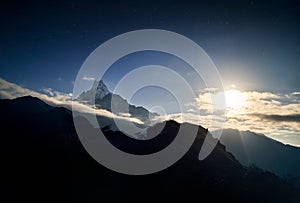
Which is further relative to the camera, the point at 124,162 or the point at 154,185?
the point at 124,162

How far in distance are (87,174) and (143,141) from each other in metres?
49.6

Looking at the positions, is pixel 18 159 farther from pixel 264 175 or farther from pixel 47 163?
pixel 264 175

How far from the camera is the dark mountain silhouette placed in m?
80.6

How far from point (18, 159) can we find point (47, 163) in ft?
54.7

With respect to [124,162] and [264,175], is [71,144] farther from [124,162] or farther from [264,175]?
[264,175]

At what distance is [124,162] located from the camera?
10869 centimetres

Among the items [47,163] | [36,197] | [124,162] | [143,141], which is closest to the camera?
[36,197]

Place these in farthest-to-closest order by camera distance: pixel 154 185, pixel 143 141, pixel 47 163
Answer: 1. pixel 143 141
2. pixel 47 163
3. pixel 154 185

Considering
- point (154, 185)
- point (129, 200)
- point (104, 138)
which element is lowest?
point (129, 200)

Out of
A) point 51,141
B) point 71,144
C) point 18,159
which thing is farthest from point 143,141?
point 18,159

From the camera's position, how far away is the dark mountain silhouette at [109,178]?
265ft

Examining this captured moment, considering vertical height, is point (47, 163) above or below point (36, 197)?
above

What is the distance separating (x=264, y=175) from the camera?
5817 inches

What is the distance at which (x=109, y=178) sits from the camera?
300 feet
